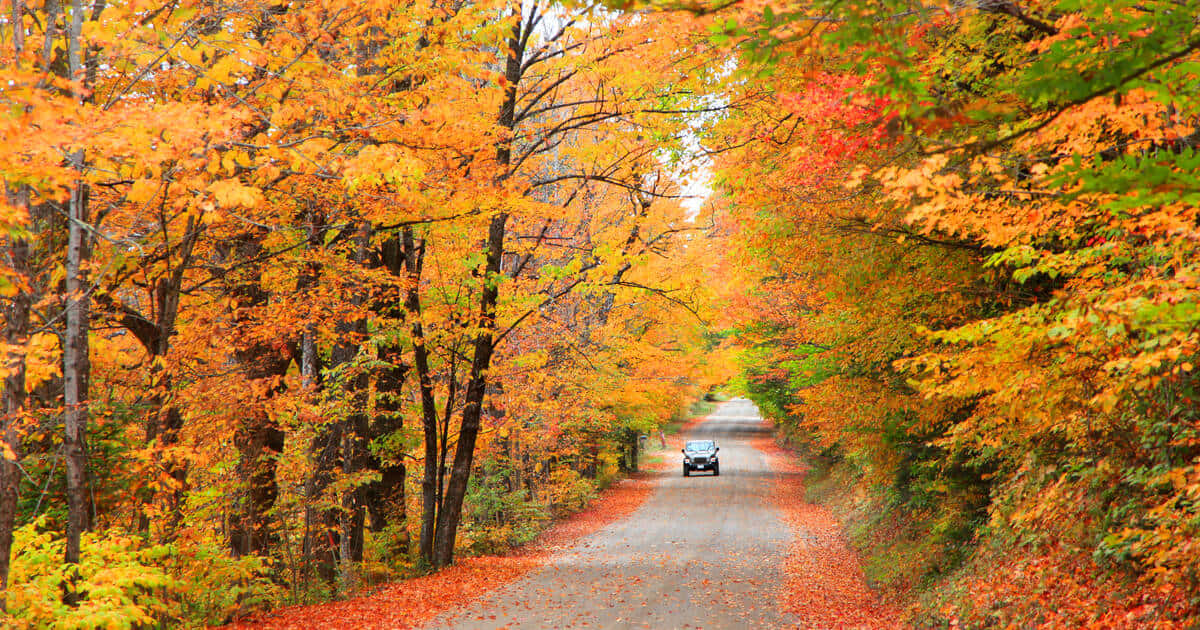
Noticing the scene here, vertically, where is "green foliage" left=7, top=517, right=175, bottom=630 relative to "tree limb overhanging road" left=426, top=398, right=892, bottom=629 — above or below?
above

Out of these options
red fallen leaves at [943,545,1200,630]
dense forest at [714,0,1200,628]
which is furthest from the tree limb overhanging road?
red fallen leaves at [943,545,1200,630]

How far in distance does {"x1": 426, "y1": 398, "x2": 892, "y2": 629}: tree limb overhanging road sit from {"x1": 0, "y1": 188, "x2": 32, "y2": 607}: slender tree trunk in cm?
497

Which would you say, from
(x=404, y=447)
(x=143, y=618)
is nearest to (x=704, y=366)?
(x=404, y=447)

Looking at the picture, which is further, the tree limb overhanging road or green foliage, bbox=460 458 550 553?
green foliage, bbox=460 458 550 553

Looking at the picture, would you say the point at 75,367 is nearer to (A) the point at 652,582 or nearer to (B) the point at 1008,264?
(B) the point at 1008,264

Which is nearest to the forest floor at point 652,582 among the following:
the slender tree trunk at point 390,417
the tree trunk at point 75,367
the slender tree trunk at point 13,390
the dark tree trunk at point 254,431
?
the dark tree trunk at point 254,431

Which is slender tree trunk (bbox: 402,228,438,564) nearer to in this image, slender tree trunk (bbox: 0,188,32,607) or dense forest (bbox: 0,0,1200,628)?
dense forest (bbox: 0,0,1200,628)

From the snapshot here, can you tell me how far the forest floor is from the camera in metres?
10.5

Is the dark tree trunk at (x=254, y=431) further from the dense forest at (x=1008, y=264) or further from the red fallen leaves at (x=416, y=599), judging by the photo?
the dense forest at (x=1008, y=264)

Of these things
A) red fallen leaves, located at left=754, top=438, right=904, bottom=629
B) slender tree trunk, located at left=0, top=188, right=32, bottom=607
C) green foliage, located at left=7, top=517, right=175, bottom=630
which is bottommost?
red fallen leaves, located at left=754, top=438, right=904, bottom=629

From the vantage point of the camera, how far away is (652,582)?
1345 centimetres

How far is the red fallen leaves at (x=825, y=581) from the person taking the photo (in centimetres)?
1091

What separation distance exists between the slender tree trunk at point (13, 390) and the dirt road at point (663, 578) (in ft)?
16.2

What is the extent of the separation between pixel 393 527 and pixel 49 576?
356 inches
